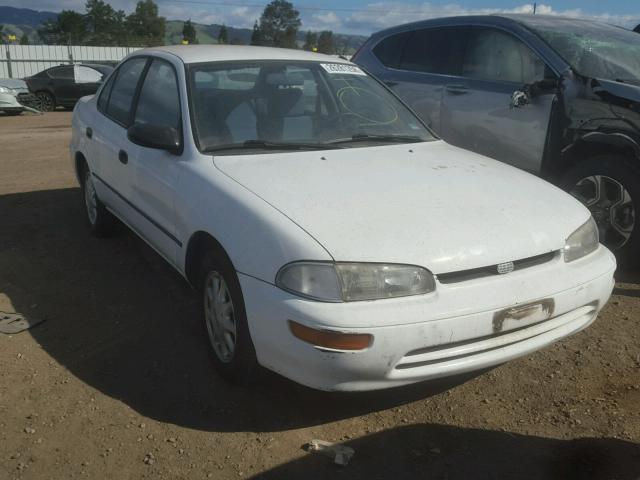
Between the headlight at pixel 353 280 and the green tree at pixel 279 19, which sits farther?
the green tree at pixel 279 19

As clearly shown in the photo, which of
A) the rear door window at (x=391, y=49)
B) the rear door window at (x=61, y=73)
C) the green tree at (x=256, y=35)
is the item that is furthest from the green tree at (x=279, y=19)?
the rear door window at (x=391, y=49)

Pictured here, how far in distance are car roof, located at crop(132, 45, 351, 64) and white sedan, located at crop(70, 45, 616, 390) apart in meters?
0.03

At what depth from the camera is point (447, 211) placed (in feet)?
9.86

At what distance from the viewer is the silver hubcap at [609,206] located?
4.59 m

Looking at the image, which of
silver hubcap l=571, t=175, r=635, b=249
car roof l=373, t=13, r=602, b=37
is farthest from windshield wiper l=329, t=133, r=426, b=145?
car roof l=373, t=13, r=602, b=37

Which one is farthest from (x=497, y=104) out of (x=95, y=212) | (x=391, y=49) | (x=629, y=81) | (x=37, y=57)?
(x=37, y=57)

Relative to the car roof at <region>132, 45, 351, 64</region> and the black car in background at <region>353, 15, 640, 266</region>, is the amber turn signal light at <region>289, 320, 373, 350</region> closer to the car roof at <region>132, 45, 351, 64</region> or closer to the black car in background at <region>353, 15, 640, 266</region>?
the car roof at <region>132, 45, 351, 64</region>

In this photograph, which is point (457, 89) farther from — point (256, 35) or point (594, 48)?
point (256, 35)

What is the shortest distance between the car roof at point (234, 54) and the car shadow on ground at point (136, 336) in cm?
151

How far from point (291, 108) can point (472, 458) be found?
226cm

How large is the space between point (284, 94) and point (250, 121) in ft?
1.19

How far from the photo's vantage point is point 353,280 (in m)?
2.63

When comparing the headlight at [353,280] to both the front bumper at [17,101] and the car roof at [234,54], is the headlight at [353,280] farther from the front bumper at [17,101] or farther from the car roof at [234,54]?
the front bumper at [17,101]

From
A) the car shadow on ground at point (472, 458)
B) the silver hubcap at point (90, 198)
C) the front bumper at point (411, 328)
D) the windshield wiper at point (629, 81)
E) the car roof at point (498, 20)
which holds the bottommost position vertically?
the car shadow on ground at point (472, 458)
